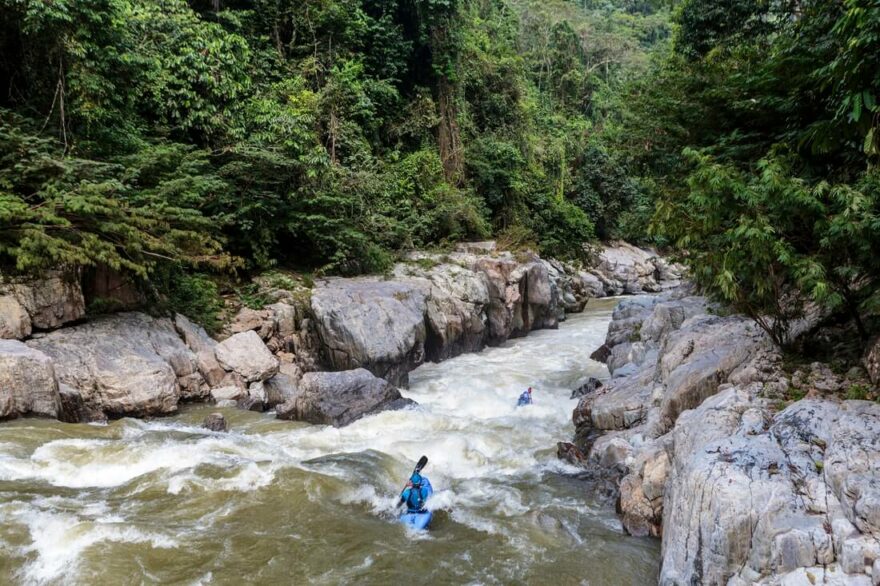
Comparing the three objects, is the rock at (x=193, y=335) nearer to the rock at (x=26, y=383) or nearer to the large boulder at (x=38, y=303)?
the large boulder at (x=38, y=303)

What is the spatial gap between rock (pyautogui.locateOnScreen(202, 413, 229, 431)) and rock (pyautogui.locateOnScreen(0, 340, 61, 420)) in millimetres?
2251

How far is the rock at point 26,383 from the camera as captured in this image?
8.12 meters

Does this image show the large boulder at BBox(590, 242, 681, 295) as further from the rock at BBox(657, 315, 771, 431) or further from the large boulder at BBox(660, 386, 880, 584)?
the large boulder at BBox(660, 386, 880, 584)

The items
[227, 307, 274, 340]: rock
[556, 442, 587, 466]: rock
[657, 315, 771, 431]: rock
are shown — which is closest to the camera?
[657, 315, 771, 431]: rock

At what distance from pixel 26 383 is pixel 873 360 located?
37.9 feet

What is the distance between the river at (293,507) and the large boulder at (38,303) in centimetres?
220

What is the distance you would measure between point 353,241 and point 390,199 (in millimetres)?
3561

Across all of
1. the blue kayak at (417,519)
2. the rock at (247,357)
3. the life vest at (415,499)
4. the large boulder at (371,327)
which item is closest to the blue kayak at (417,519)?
the blue kayak at (417,519)

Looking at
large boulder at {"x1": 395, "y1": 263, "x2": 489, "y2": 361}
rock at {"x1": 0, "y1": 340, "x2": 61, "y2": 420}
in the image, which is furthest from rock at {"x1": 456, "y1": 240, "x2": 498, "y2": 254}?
rock at {"x1": 0, "y1": 340, "x2": 61, "y2": 420}

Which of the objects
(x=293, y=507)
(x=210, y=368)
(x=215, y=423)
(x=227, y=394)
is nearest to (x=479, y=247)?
(x=210, y=368)

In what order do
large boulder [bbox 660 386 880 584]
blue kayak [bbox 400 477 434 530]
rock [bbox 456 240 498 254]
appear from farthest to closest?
rock [bbox 456 240 498 254], blue kayak [bbox 400 477 434 530], large boulder [bbox 660 386 880 584]

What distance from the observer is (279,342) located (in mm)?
13273

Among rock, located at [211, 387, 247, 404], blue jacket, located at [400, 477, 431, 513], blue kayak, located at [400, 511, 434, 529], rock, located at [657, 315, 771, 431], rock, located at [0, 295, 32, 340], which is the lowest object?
blue kayak, located at [400, 511, 434, 529]

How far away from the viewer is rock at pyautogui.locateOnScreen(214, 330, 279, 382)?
11.9m
